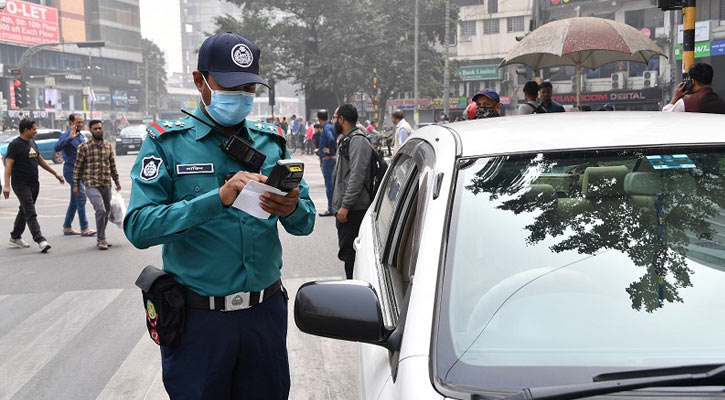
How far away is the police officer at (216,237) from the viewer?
2.67m

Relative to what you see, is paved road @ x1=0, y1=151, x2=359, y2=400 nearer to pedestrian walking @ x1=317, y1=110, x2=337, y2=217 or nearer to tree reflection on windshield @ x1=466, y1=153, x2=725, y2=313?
tree reflection on windshield @ x1=466, y1=153, x2=725, y2=313

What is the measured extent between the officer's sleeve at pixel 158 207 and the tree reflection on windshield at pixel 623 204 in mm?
888

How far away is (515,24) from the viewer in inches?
2589

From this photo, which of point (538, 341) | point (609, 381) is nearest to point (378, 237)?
point (538, 341)

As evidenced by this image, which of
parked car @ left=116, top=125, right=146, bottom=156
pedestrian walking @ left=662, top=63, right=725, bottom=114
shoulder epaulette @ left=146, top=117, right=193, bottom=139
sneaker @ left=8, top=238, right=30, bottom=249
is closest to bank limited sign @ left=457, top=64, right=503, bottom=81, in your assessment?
parked car @ left=116, top=125, right=146, bottom=156

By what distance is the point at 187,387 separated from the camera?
2738mm

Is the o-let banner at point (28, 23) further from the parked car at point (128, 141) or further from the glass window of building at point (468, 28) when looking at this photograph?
the parked car at point (128, 141)

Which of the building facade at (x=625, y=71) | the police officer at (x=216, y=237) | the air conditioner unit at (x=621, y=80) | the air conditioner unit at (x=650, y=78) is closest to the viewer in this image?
the police officer at (x=216, y=237)

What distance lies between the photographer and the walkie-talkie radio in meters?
2.55

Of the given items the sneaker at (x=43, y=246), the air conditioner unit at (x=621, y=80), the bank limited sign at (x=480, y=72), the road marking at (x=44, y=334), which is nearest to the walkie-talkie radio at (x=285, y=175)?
the road marking at (x=44, y=334)

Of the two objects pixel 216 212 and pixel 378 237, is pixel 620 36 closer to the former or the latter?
pixel 378 237

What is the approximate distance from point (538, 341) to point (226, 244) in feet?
4.01

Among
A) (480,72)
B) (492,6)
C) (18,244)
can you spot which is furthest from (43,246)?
(492,6)

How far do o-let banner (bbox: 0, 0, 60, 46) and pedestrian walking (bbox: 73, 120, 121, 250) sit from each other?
7199cm
